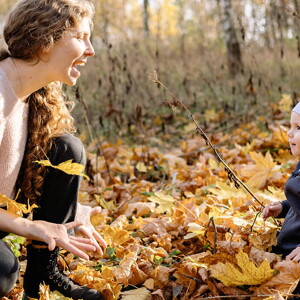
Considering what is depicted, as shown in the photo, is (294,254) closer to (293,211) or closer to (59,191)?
(293,211)

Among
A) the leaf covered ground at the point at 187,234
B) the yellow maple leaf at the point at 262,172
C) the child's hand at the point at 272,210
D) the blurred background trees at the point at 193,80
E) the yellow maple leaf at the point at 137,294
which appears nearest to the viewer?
the leaf covered ground at the point at 187,234

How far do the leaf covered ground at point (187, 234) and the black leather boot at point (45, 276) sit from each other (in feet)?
0.17

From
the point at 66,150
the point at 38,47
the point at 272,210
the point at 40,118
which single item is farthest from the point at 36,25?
the point at 272,210

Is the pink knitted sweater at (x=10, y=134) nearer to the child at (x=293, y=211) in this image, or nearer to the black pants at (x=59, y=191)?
the black pants at (x=59, y=191)

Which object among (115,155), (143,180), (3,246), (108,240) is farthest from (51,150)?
(115,155)

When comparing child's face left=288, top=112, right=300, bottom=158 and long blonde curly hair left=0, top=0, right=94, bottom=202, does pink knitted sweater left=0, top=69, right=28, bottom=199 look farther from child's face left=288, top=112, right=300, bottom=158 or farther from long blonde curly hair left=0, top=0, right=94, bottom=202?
child's face left=288, top=112, right=300, bottom=158

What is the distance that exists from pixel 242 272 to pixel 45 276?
2.48ft

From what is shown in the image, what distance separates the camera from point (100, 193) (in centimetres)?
284

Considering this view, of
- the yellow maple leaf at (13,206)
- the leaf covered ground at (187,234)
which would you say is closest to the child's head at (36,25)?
the yellow maple leaf at (13,206)

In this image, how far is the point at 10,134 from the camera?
1.63 m

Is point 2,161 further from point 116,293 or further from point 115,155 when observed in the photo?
point 115,155

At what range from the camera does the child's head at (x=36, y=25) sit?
1.60 m

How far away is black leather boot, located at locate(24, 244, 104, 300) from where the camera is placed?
164 cm

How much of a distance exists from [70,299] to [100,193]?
1.29m
